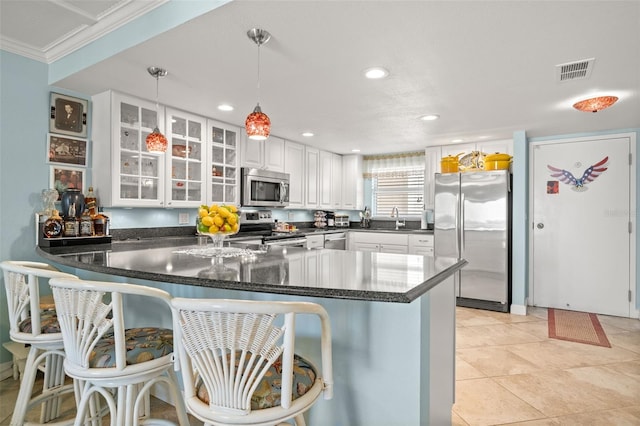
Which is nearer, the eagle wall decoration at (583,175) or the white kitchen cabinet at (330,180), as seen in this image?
the eagle wall decoration at (583,175)

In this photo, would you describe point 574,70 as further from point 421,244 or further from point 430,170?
point 421,244

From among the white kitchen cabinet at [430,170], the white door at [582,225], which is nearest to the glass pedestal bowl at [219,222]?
the white kitchen cabinet at [430,170]

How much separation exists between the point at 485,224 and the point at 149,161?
3.85 meters

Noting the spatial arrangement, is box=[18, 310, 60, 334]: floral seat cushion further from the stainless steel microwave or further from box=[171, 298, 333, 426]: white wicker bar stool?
the stainless steel microwave

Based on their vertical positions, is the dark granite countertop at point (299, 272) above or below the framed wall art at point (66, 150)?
below

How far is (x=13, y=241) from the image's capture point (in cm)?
258

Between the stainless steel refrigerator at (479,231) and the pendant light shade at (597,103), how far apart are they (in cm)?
127

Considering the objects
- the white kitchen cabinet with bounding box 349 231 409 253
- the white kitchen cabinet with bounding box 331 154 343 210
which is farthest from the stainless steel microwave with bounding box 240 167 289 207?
the white kitchen cabinet with bounding box 349 231 409 253

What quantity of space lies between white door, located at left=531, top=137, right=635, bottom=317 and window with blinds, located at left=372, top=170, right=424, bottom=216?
170 cm

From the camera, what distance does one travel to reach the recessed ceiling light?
2.42m

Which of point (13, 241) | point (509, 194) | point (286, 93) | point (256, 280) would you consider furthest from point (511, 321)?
point (13, 241)

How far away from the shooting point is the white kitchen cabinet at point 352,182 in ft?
19.7

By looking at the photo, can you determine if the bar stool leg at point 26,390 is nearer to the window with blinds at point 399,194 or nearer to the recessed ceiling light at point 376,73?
the recessed ceiling light at point 376,73

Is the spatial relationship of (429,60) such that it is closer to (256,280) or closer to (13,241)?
(256,280)
